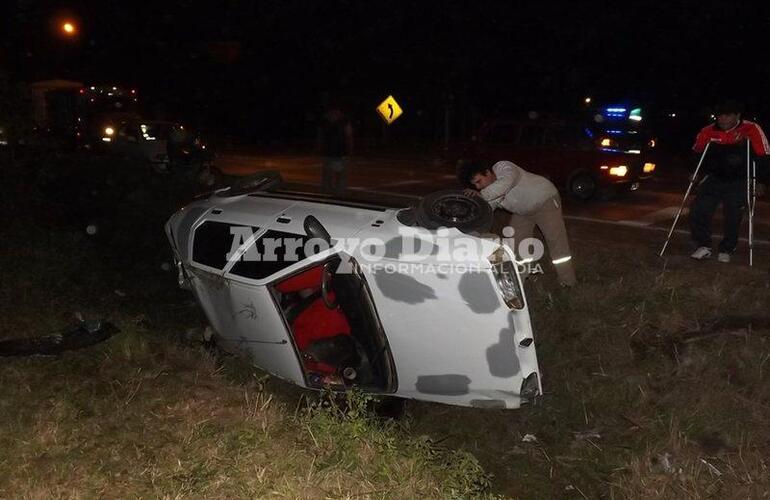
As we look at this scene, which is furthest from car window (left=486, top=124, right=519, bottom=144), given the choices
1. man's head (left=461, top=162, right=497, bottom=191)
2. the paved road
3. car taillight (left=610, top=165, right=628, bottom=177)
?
man's head (left=461, top=162, right=497, bottom=191)

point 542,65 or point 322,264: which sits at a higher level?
point 542,65

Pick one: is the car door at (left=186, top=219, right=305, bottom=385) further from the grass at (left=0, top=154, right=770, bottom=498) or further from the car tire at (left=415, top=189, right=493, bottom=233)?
the car tire at (left=415, top=189, right=493, bottom=233)

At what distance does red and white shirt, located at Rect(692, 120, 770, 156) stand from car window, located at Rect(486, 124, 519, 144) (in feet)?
19.7

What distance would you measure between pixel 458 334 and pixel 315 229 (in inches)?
45.2

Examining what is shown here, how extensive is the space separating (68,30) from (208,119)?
Result: 36.6ft

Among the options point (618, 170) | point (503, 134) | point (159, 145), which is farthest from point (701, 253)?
point (159, 145)

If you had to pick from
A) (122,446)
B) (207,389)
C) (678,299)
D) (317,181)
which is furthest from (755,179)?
(317,181)

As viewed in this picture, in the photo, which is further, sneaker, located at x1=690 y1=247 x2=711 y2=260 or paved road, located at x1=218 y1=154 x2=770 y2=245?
paved road, located at x1=218 y1=154 x2=770 y2=245

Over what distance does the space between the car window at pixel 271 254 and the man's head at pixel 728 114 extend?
4714mm

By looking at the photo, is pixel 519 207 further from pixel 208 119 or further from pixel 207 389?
pixel 208 119

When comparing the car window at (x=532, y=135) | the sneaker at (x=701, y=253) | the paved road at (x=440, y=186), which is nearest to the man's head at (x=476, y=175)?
the sneaker at (x=701, y=253)

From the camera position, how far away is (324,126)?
10.4 m

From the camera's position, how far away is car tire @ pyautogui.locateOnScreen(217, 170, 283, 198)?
18.2 feet

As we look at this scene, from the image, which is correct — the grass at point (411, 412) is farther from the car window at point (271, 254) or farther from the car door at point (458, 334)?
the car window at point (271, 254)
